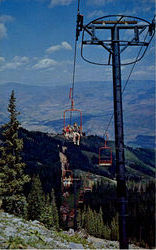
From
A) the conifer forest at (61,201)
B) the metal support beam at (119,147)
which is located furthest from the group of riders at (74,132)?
the metal support beam at (119,147)

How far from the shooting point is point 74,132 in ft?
54.7

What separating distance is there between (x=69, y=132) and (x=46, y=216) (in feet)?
180

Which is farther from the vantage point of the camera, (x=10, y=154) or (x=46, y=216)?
(x=46, y=216)

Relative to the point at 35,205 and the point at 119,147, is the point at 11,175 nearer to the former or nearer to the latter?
the point at 119,147

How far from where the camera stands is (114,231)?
10206 centimetres

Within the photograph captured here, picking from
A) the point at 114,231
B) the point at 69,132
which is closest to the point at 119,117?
the point at 69,132

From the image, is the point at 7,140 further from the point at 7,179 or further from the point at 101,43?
the point at 101,43

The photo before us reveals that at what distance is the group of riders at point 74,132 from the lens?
53.8 feet

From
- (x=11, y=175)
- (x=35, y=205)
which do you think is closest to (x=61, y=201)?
(x=35, y=205)

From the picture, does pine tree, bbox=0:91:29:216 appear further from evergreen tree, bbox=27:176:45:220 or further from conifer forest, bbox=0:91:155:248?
evergreen tree, bbox=27:176:45:220

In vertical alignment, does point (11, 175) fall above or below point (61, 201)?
above

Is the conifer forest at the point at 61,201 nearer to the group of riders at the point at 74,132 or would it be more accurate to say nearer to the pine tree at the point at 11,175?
the pine tree at the point at 11,175

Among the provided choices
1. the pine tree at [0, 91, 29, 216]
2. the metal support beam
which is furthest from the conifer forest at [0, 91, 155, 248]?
the metal support beam

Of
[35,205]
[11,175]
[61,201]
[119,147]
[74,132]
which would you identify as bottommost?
[61,201]
